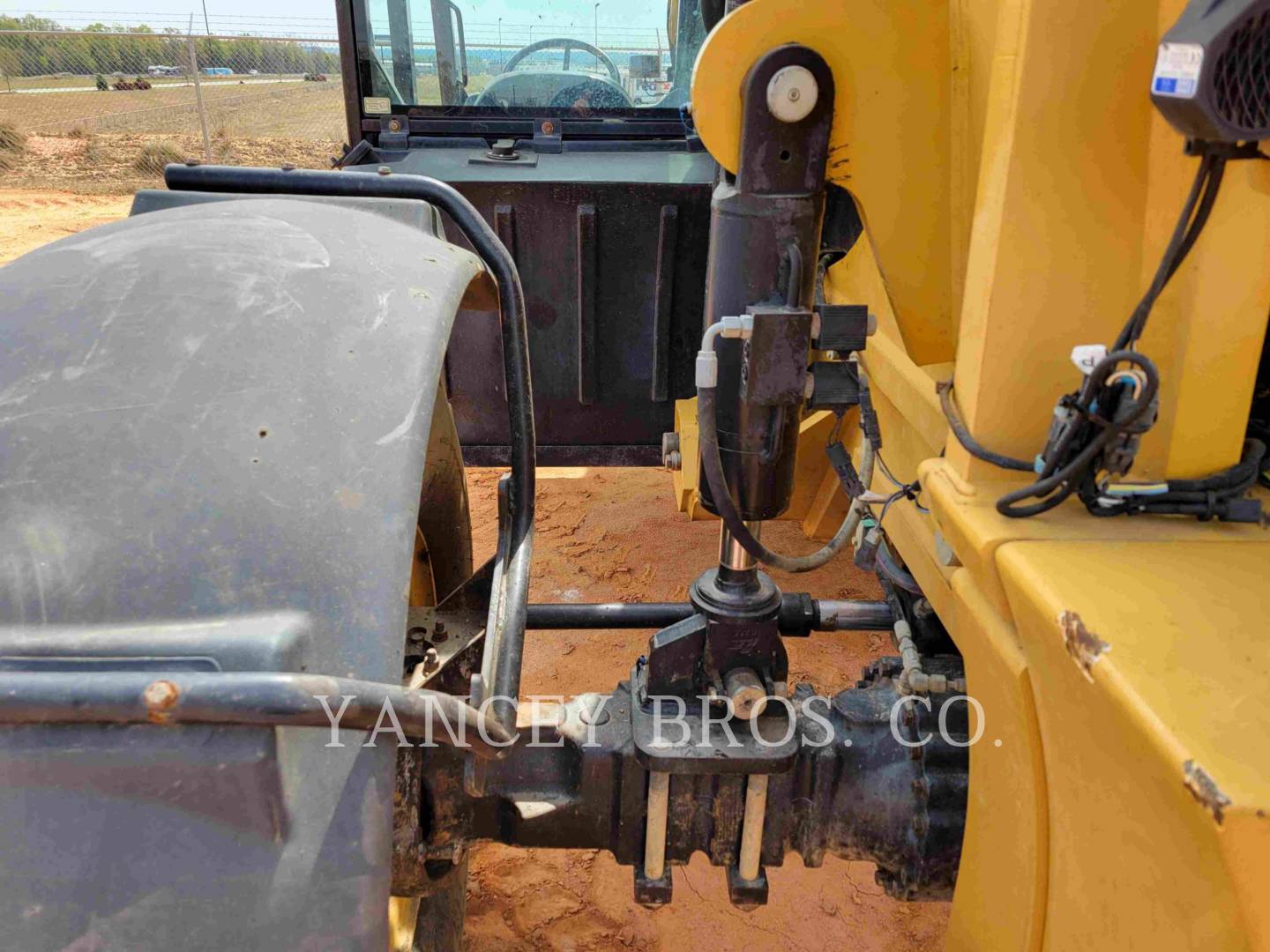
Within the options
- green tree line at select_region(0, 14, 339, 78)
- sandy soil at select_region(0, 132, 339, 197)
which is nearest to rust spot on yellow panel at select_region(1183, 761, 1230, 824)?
sandy soil at select_region(0, 132, 339, 197)

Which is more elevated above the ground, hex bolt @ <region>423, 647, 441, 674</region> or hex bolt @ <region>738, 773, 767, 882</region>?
hex bolt @ <region>423, 647, 441, 674</region>

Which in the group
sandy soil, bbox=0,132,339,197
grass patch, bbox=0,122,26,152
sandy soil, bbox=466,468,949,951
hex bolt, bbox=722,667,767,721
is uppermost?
hex bolt, bbox=722,667,767,721

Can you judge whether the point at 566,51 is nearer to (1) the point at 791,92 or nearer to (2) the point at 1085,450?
(1) the point at 791,92

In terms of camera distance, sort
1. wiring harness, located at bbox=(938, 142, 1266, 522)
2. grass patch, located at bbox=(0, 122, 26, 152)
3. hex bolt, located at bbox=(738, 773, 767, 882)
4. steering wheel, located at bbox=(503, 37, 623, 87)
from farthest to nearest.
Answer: grass patch, located at bbox=(0, 122, 26, 152) < steering wheel, located at bbox=(503, 37, 623, 87) < hex bolt, located at bbox=(738, 773, 767, 882) < wiring harness, located at bbox=(938, 142, 1266, 522)

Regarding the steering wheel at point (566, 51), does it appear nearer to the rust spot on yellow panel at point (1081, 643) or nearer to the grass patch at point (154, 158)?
the rust spot on yellow panel at point (1081, 643)

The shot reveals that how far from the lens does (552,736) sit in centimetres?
132

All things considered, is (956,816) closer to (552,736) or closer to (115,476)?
(552,736)

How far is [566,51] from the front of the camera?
3.22 meters

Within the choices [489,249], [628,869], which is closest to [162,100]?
[628,869]

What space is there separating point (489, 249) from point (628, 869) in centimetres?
151

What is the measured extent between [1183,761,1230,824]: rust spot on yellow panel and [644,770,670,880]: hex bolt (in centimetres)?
70

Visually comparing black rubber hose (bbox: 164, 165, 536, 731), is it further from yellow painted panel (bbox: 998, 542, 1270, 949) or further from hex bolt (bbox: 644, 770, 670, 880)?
yellow painted panel (bbox: 998, 542, 1270, 949)

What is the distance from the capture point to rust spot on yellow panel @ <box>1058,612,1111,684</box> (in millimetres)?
799

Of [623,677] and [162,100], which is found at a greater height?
[162,100]
